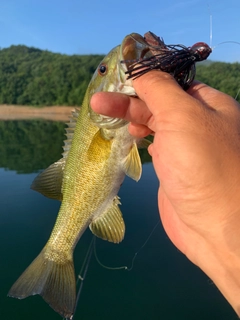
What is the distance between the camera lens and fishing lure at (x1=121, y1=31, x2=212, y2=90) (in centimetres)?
166

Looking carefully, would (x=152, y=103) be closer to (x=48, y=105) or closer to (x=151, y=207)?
(x=151, y=207)

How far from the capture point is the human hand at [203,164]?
1440mm

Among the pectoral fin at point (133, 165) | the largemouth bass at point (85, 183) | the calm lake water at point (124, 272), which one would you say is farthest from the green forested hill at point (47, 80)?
the pectoral fin at point (133, 165)

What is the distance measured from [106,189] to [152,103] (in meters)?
0.92

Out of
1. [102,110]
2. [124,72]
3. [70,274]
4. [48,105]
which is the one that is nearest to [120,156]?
[102,110]

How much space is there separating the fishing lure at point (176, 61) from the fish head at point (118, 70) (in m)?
0.08

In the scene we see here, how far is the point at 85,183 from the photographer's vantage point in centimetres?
234

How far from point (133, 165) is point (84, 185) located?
16.0 inches

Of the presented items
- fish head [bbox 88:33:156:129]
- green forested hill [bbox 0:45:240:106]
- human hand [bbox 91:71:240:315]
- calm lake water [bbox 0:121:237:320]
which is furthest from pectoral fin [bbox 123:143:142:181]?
green forested hill [bbox 0:45:240:106]

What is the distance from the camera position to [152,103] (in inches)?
63.1

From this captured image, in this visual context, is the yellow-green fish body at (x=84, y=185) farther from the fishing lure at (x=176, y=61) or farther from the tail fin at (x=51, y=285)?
the fishing lure at (x=176, y=61)

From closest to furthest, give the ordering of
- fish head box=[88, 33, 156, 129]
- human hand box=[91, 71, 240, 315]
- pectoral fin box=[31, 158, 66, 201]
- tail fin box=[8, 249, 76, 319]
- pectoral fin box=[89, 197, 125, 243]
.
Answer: human hand box=[91, 71, 240, 315]
fish head box=[88, 33, 156, 129]
tail fin box=[8, 249, 76, 319]
pectoral fin box=[89, 197, 125, 243]
pectoral fin box=[31, 158, 66, 201]

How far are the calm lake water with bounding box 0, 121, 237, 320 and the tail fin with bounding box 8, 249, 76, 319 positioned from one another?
2.96 meters

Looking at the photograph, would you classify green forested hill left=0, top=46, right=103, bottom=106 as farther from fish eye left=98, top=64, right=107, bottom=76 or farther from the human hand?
the human hand
